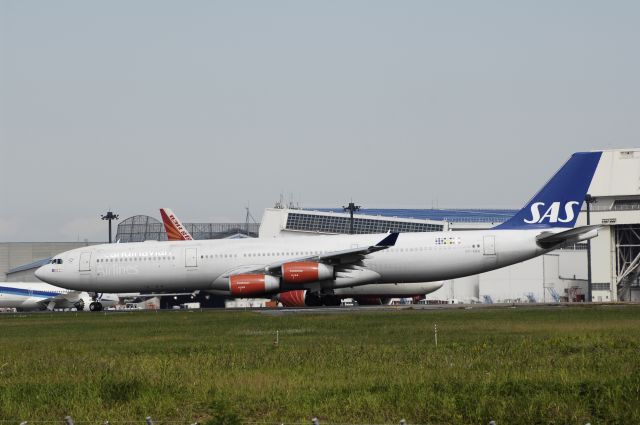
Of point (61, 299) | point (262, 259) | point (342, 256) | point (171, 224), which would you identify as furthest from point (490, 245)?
point (61, 299)

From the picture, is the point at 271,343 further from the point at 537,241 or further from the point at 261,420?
the point at 537,241

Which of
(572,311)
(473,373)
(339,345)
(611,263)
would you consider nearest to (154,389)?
(473,373)

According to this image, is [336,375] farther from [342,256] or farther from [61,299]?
[61,299]

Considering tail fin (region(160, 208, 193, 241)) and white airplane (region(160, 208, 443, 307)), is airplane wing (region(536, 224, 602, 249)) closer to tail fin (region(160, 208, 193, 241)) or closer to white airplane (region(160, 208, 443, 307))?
white airplane (region(160, 208, 443, 307))

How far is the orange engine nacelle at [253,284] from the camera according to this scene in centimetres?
→ 6219

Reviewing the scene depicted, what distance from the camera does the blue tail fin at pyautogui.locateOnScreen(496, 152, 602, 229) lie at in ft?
206

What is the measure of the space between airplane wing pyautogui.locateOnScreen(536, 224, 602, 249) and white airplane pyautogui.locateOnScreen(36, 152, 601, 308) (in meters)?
0.06

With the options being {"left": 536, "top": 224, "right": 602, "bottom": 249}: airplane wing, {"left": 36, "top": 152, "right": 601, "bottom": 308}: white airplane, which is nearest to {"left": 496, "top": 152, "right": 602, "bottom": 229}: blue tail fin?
{"left": 36, "top": 152, "right": 601, "bottom": 308}: white airplane

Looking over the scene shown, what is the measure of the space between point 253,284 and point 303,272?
3088mm

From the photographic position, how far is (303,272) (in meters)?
61.9

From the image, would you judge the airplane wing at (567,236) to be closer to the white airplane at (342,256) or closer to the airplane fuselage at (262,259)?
the white airplane at (342,256)

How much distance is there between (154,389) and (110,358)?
8.09 m

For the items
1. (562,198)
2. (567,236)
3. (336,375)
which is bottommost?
(336,375)

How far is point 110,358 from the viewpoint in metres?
28.0
